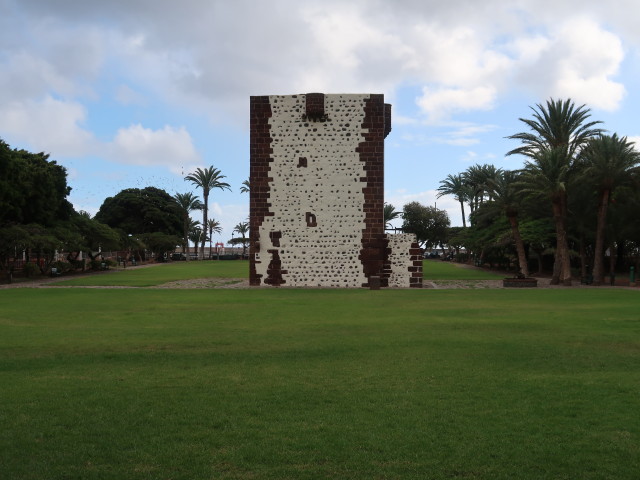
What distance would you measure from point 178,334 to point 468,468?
7.03m

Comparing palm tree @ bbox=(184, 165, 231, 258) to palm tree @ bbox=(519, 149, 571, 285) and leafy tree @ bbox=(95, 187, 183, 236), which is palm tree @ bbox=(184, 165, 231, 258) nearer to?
leafy tree @ bbox=(95, 187, 183, 236)

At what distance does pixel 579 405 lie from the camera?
566 cm

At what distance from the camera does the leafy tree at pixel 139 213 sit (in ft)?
251

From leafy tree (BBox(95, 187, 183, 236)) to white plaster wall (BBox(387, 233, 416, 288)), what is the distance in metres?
55.3

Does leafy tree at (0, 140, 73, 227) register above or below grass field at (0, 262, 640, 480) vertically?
above

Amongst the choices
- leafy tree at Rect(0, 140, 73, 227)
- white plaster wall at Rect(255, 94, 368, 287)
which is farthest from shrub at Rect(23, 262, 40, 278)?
white plaster wall at Rect(255, 94, 368, 287)

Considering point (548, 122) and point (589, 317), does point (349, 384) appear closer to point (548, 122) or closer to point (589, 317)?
point (589, 317)

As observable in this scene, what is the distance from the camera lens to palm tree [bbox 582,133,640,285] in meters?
26.1

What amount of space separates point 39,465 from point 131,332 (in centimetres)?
655

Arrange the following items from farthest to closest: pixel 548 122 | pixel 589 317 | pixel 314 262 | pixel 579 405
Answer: pixel 548 122 < pixel 314 262 < pixel 589 317 < pixel 579 405

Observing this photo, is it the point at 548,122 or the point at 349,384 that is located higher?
the point at 548,122

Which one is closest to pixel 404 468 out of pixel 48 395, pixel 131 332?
pixel 48 395

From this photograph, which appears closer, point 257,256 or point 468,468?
point 468,468

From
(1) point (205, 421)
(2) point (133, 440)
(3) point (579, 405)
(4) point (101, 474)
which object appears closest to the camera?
(4) point (101, 474)
